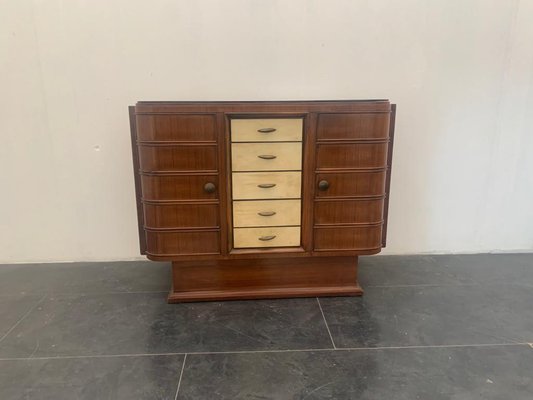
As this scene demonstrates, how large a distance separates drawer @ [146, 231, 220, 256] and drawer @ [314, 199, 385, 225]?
0.48 metres

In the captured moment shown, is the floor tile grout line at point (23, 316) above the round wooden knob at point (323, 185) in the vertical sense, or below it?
below

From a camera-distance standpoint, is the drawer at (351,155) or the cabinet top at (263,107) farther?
the drawer at (351,155)

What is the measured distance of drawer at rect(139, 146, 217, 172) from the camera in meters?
1.64

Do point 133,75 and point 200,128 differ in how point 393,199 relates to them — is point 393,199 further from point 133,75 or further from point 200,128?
point 133,75

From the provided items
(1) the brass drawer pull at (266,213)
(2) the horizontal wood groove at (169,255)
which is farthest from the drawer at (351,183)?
(2) the horizontal wood groove at (169,255)

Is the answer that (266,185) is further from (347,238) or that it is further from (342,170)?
(347,238)

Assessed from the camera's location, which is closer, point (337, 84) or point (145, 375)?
point (145, 375)

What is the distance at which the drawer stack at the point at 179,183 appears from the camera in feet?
5.31

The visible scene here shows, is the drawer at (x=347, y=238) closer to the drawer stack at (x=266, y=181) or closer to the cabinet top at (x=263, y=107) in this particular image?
the drawer stack at (x=266, y=181)

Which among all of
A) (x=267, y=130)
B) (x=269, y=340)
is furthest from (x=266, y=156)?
(x=269, y=340)

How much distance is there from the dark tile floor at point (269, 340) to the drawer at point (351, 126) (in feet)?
2.53

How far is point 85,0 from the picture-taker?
196 centimetres

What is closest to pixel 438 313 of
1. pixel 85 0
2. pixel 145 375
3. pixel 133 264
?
pixel 145 375

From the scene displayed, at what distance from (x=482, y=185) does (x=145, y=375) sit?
206cm
